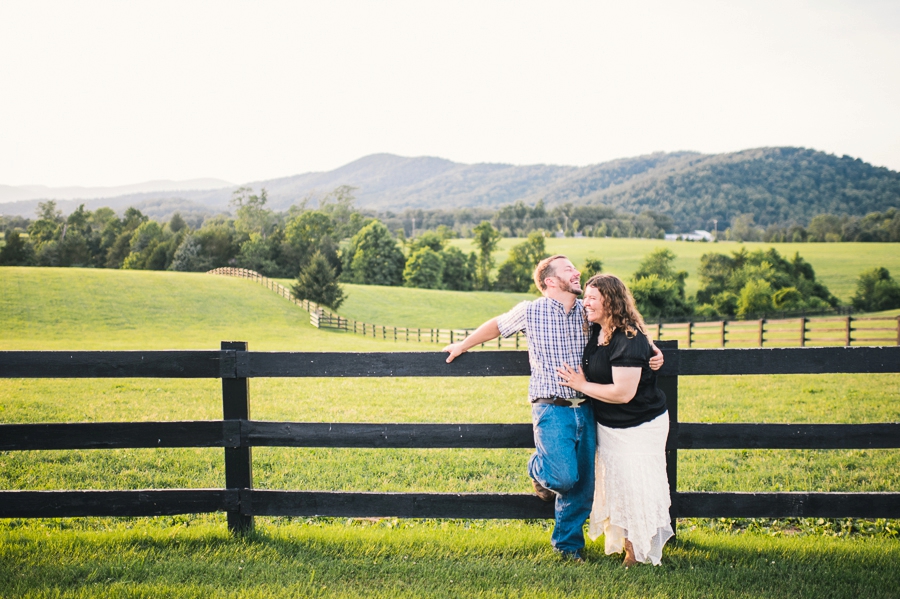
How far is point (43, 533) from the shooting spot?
442 centimetres

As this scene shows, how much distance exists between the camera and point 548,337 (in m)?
3.96

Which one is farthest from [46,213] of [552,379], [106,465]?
[552,379]

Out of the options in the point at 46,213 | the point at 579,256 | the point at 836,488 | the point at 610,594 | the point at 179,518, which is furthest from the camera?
the point at 579,256

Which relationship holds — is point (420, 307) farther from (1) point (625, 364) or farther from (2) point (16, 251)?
(1) point (625, 364)

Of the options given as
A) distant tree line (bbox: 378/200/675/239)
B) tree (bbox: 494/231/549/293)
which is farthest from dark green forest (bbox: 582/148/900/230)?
tree (bbox: 494/231/549/293)

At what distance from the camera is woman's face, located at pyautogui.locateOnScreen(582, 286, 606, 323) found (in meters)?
3.82

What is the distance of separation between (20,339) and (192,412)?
31229 mm

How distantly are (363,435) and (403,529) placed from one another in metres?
0.85

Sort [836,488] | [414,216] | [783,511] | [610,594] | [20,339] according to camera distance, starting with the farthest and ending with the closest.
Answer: [414,216] → [20,339] → [836,488] → [783,511] → [610,594]

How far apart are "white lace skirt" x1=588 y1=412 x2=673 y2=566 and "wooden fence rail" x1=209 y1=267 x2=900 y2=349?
720 inches

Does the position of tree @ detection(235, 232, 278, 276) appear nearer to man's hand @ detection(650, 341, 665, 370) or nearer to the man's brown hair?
the man's brown hair

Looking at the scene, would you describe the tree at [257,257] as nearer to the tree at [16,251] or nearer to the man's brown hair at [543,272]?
the tree at [16,251]

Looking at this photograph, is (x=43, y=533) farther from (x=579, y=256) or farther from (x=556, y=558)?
(x=579, y=256)

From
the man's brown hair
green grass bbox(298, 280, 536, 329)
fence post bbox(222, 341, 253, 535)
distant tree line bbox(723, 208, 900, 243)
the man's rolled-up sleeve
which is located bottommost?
green grass bbox(298, 280, 536, 329)
